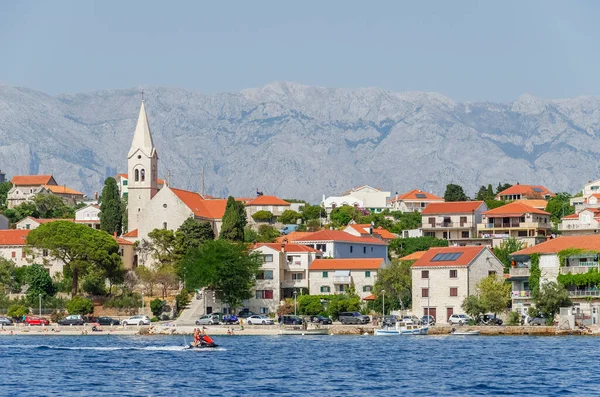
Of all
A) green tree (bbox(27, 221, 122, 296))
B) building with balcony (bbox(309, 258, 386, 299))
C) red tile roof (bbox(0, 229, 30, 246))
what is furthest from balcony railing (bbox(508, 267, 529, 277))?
red tile roof (bbox(0, 229, 30, 246))

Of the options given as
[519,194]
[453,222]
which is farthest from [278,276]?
[519,194]

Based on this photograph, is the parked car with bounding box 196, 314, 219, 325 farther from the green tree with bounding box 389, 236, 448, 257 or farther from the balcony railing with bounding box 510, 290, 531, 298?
the green tree with bounding box 389, 236, 448, 257

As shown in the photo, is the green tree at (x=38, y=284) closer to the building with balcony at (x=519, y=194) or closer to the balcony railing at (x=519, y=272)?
the balcony railing at (x=519, y=272)

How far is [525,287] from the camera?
105625mm

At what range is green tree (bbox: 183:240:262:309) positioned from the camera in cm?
11356

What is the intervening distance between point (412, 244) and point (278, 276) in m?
26.6

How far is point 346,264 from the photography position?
12169cm

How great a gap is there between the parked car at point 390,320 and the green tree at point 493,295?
24.4 ft

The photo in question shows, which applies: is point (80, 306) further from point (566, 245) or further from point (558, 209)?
point (558, 209)

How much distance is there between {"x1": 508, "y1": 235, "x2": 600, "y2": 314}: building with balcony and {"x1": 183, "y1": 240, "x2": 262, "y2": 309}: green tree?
80.4 feet

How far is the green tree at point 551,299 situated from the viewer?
9712 centimetres

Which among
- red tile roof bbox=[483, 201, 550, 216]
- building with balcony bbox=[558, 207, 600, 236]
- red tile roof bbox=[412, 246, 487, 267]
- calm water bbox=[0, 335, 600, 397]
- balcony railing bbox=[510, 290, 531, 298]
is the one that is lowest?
calm water bbox=[0, 335, 600, 397]

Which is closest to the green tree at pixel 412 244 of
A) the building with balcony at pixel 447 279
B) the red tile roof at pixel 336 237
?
the red tile roof at pixel 336 237

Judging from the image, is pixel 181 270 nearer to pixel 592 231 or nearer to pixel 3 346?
pixel 3 346
